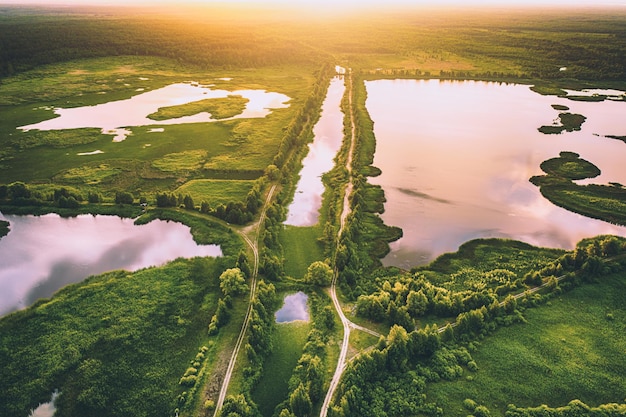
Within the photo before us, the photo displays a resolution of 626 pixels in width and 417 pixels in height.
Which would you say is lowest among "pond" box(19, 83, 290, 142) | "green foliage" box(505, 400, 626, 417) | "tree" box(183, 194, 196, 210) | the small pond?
the small pond

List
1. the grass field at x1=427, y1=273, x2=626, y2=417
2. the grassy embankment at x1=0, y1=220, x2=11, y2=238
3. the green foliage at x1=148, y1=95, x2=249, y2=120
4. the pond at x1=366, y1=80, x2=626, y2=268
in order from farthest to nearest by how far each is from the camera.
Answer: the green foliage at x1=148, y1=95, x2=249, y2=120 < the pond at x1=366, y1=80, x2=626, y2=268 < the grassy embankment at x1=0, y1=220, x2=11, y2=238 < the grass field at x1=427, y1=273, x2=626, y2=417

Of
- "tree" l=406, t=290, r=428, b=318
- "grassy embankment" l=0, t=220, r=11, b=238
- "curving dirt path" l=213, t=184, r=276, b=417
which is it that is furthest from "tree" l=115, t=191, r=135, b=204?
"tree" l=406, t=290, r=428, b=318

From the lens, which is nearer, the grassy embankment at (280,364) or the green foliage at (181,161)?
the grassy embankment at (280,364)

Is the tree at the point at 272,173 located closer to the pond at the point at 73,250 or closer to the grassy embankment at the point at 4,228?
the pond at the point at 73,250

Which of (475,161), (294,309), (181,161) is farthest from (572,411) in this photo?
(181,161)

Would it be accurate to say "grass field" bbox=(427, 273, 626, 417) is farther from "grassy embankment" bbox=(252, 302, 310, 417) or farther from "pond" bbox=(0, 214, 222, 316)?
"pond" bbox=(0, 214, 222, 316)

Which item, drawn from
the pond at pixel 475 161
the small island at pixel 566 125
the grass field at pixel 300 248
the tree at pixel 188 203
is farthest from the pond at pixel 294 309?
the small island at pixel 566 125
